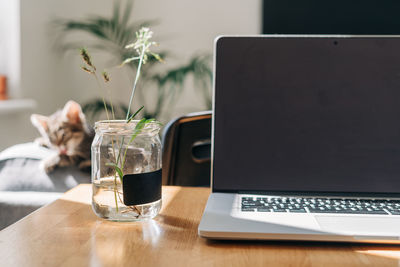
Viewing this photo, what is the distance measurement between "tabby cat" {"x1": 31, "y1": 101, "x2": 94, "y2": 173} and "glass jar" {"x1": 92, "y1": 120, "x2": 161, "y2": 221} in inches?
30.5

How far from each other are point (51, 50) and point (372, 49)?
2.67m

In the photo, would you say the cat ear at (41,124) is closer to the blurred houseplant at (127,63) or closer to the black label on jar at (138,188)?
the black label on jar at (138,188)

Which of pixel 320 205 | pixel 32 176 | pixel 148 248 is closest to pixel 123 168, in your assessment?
pixel 148 248

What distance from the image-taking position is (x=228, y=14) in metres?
3.12

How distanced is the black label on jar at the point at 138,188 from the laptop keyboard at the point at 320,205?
0.13 metres

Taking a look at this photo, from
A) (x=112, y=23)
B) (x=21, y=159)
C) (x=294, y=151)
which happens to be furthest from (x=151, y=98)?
(x=294, y=151)

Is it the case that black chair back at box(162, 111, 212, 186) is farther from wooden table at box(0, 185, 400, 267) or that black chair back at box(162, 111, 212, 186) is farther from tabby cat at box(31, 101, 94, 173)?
wooden table at box(0, 185, 400, 267)

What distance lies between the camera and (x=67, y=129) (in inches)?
56.8

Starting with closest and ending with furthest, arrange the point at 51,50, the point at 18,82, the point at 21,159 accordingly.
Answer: the point at 21,159 → the point at 18,82 → the point at 51,50

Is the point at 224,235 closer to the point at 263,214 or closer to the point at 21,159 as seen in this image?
the point at 263,214

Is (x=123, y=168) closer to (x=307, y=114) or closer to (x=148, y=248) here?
(x=148, y=248)

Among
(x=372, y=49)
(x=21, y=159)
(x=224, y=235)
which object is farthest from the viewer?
(x=21, y=159)

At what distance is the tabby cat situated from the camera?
1372mm

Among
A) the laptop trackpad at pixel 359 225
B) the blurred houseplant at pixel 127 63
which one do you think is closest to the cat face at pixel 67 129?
the laptop trackpad at pixel 359 225
